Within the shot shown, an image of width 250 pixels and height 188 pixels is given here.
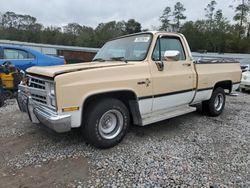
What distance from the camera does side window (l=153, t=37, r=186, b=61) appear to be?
4271 millimetres

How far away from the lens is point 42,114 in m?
3.40

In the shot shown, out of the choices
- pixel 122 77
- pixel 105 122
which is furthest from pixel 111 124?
pixel 122 77

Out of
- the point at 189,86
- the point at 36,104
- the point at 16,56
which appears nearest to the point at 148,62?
the point at 189,86

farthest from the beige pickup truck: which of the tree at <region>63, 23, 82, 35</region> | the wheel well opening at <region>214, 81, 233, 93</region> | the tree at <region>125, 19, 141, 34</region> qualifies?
the tree at <region>63, 23, 82, 35</region>

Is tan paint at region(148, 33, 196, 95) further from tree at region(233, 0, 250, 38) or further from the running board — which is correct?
tree at region(233, 0, 250, 38)

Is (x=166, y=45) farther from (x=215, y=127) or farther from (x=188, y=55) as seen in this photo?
(x=215, y=127)

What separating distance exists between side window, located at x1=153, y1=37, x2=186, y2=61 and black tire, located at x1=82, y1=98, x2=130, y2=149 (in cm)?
121

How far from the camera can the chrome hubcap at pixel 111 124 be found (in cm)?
377

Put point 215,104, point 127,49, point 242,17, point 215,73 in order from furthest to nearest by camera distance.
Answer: point 242,17 < point 215,104 < point 215,73 < point 127,49

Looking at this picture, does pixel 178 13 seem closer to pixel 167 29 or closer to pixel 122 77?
pixel 167 29

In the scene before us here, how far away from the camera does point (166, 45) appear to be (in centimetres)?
454

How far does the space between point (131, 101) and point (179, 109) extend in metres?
1.36

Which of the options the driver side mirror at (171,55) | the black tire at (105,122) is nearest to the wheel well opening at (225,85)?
the driver side mirror at (171,55)

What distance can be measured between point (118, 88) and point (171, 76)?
1.29m
